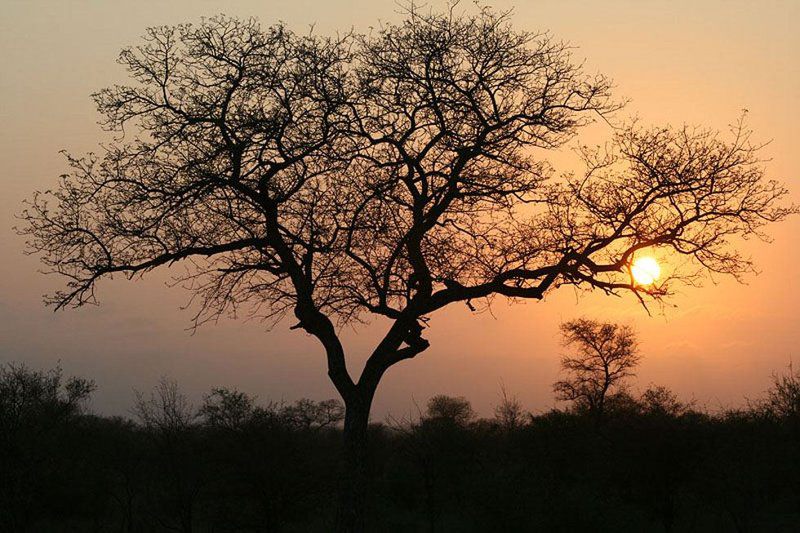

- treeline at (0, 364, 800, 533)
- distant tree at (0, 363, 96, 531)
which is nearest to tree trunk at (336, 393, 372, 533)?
treeline at (0, 364, 800, 533)

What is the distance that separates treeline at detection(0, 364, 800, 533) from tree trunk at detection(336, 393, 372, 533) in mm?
984

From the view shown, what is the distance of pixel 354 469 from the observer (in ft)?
56.2

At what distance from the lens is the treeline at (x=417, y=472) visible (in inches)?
1060

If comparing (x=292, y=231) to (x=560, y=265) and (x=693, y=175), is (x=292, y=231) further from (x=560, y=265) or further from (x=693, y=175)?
(x=693, y=175)

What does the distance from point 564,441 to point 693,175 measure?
28.6 m

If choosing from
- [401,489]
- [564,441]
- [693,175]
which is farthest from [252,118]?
[401,489]

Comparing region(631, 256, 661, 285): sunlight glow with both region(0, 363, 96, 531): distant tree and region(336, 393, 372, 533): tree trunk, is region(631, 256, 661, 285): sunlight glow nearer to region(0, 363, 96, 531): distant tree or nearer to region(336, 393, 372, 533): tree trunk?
region(336, 393, 372, 533): tree trunk

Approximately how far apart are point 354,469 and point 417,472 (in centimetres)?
3054

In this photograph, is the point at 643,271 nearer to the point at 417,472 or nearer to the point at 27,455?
the point at 27,455

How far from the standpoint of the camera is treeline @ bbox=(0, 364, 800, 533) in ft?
88.3

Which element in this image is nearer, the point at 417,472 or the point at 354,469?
the point at 354,469

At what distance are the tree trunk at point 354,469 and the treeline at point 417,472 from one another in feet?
3.23

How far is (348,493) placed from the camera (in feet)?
55.9

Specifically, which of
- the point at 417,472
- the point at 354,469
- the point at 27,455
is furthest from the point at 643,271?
the point at 417,472
